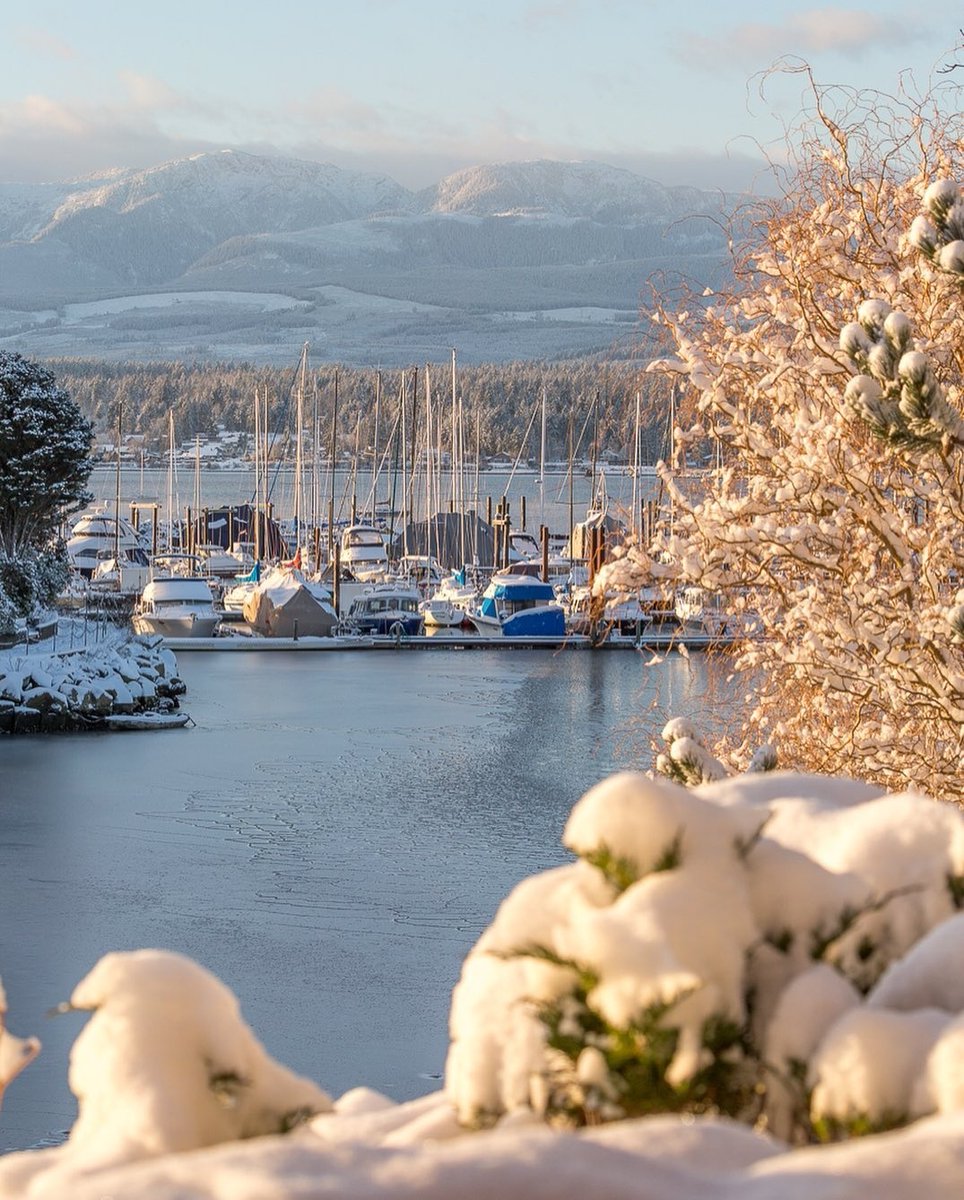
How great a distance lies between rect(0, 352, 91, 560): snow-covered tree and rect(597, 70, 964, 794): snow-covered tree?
98.0 ft

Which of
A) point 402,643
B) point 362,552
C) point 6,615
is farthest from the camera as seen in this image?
point 362,552

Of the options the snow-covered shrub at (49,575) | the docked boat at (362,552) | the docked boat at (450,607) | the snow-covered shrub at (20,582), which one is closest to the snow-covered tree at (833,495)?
the snow-covered shrub at (20,582)

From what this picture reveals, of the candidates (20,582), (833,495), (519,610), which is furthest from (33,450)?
(833,495)

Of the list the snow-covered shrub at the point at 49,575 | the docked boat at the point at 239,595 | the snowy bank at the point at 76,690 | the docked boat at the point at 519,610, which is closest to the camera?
the snowy bank at the point at 76,690

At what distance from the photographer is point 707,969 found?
2.28 metres

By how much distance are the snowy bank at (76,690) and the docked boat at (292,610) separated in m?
13.1

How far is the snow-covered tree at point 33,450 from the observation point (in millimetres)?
37594

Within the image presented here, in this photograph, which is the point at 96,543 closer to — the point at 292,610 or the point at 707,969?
the point at 292,610

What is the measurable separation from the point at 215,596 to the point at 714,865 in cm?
5719

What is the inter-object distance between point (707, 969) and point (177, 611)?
160 ft

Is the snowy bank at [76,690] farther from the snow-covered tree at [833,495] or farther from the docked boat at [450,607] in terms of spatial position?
the snow-covered tree at [833,495]

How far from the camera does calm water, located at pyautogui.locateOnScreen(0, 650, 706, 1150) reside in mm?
13523

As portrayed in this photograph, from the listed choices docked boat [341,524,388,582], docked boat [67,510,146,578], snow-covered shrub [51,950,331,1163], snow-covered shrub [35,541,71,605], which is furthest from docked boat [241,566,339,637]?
snow-covered shrub [51,950,331,1163]

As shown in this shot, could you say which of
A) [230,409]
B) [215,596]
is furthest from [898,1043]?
[230,409]
